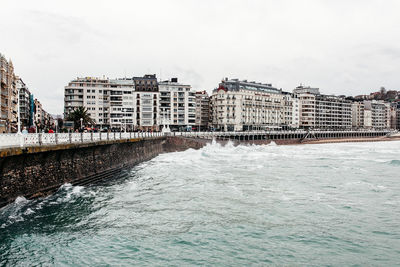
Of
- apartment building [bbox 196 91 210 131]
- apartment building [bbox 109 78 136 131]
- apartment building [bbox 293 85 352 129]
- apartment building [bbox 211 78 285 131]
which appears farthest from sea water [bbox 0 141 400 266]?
apartment building [bbox 293 85 352 129]

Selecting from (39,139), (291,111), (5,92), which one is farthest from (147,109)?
(39,139)

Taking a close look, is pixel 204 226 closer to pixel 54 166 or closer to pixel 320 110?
pixel 54 166

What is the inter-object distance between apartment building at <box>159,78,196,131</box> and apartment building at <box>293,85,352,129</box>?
7142cm

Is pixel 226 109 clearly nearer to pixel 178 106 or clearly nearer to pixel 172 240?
pixel 178 106

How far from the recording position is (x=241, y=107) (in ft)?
465

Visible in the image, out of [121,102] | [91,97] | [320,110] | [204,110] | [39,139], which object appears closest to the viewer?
[39,139]

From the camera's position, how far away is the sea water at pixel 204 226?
13344mm

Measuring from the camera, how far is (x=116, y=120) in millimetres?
119812

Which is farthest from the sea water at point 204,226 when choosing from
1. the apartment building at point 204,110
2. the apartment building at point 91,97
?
the apartment building at point 204,110

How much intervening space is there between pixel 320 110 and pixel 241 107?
6024 centimetres

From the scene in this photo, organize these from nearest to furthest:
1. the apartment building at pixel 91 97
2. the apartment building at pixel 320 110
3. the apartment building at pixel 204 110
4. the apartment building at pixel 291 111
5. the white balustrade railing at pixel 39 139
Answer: the white balustrade railing at pixel 39 139
the apartment building at pixel 91 97
the apartment building at pixel 204 110
the apartment building at pixel 291 111
the apartment building at pixel 320 110

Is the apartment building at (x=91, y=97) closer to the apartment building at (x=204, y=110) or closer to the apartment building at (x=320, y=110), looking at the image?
the apartment building at (x=204, y=110)

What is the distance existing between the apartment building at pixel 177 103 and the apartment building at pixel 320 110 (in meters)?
71.4

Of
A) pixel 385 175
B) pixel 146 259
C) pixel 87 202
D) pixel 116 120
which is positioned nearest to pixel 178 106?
pixel 116 120
